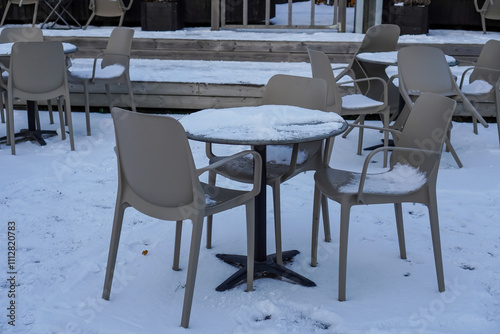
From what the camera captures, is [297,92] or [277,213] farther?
[297,92]

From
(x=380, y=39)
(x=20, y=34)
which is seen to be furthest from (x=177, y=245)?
(x=20, y=34)

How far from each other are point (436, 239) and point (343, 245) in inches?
16.3

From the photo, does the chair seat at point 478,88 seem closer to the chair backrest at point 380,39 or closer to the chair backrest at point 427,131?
the chair backrest at point 380,39

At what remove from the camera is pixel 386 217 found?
152 inches

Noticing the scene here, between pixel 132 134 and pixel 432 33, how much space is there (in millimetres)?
7080

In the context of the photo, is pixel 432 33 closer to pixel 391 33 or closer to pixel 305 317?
pixel 391 33

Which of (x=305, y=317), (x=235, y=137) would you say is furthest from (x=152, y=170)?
(x=305, y=317)

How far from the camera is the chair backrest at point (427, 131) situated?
2785 mm

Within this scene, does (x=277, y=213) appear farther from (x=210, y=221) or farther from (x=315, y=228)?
(x=210, y=221)

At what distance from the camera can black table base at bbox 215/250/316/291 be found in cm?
297

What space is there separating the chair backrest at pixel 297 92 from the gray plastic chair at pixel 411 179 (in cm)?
42

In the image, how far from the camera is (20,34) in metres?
6.09

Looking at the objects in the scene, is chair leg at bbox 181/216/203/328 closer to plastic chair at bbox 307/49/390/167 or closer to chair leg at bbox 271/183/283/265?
chair leg at bbox 271/183/283/265

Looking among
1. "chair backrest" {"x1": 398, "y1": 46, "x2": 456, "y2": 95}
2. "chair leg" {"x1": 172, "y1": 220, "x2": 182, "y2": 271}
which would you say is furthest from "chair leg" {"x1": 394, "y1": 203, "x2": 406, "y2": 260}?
"chair backrest" {"x1": 398, "y1": 46, "x2": 456, "y2": 95}
